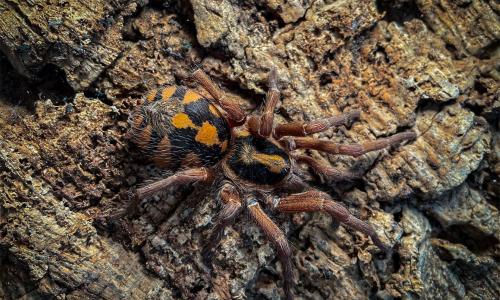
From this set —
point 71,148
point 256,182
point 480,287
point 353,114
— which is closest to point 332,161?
point 353,114

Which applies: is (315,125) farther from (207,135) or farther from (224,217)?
(224,217)

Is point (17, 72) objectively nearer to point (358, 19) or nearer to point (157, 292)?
point (157, 292)

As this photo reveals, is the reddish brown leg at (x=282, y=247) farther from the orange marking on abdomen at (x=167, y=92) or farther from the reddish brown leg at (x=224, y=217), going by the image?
the orange marking on abdomen at (x=167, y=92)

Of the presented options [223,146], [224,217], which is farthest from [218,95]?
[224,217]

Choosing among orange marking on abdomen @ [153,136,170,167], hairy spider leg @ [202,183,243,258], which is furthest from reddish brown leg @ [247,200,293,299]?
orange marking on abdomen @ [153,136,170,167]

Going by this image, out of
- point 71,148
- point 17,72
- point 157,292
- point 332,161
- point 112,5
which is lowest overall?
point 157,292


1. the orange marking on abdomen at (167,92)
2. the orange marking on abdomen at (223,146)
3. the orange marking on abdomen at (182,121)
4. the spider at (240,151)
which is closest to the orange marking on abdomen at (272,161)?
the spider at (240,151)

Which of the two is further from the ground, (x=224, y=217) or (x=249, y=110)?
(x=249, y=110)

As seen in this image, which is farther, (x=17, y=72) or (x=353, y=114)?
(x=353, y=114)
